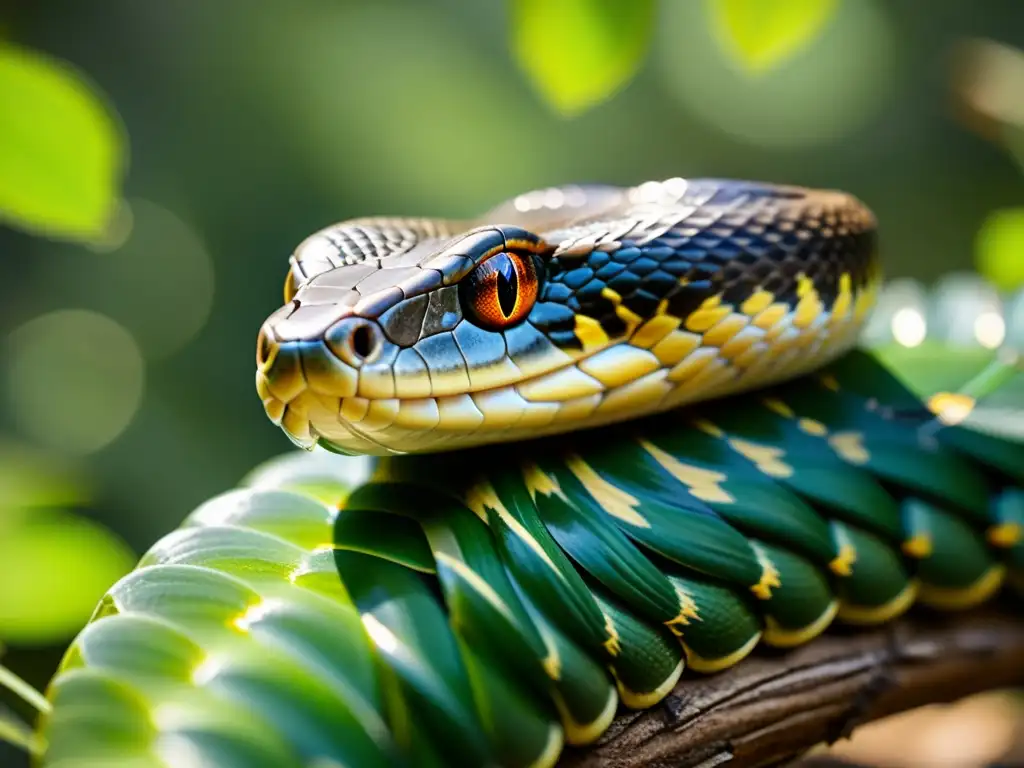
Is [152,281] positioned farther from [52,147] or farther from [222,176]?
[52,147]

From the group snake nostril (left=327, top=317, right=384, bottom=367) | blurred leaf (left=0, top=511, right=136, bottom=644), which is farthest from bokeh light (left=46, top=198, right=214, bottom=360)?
snake nostril (left=327, top=317, right=384, bottom=367)

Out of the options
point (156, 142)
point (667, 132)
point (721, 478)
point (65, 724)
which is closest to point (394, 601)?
point (65, 724)

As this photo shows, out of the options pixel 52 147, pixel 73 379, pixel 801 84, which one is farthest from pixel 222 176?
pixel 52 147

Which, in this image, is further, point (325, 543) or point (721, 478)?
point (721, 478)

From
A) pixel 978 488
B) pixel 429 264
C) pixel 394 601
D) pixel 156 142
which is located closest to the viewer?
pixel 394 601

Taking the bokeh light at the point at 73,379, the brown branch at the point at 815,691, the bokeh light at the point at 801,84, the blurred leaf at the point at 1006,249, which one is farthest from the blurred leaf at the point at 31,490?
the bokeh light at the point at 801,84

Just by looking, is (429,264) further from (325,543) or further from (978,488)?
(978,488)
